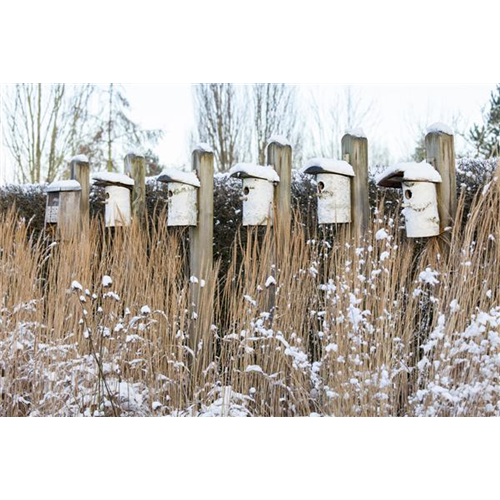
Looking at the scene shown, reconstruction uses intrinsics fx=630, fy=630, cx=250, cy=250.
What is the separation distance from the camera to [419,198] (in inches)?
124

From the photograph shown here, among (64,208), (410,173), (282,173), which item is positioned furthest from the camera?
(64,208)

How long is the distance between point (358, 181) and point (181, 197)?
937 mm

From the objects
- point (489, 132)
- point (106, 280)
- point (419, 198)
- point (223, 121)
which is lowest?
point (106, 280)

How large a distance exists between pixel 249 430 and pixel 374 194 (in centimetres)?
139

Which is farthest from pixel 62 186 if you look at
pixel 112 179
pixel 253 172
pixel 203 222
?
pixel 253 172

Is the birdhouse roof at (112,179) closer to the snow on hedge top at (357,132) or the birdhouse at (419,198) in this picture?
the snow on hedge top at (357,132)

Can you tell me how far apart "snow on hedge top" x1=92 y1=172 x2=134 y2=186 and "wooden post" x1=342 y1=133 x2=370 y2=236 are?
118cm

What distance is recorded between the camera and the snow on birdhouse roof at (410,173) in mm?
3131

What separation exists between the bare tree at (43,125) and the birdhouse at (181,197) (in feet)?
2.03

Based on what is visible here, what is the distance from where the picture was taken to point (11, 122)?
352 centimetres

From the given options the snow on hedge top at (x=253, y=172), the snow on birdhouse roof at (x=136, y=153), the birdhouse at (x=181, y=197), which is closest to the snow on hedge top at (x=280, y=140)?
the snow on hedge top at (x=253, y=172)

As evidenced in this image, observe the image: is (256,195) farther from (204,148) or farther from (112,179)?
(112,179)
